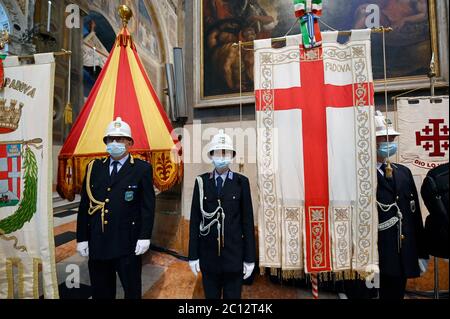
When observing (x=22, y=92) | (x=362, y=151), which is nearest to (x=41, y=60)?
(x=22, y=92)

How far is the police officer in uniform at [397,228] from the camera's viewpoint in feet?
5.01

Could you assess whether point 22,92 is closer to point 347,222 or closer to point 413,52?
point 347,222

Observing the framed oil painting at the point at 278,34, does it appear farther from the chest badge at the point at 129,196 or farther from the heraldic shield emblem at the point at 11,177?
the heraldic shield emblem at the point at 11,177

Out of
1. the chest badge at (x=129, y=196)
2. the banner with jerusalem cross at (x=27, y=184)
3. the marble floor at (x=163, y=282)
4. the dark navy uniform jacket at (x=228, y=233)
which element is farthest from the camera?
the marble floor at (x=163, y=282)

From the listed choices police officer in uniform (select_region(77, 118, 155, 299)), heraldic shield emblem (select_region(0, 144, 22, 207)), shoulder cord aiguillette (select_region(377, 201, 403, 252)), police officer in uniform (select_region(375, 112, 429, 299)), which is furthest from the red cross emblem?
heraldic shield emblem (select_region(0, 144, 22, 207))

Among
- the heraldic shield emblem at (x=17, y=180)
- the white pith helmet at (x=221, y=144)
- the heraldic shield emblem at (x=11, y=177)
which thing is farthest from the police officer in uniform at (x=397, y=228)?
the heraldic shield emblem at (x=11, y=177)

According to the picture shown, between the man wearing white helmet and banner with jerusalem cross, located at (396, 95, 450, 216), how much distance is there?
1756 millimetres

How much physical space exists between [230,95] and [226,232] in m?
1.73

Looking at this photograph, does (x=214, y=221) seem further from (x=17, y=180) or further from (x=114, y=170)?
(x=17, y=180)

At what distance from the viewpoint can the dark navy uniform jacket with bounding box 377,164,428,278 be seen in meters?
1.52

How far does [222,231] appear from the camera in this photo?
1.51 metres

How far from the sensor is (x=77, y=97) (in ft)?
12.6

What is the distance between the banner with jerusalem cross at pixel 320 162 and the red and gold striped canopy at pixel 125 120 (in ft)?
3.41

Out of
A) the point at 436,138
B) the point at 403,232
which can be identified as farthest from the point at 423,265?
the point at 436,138
